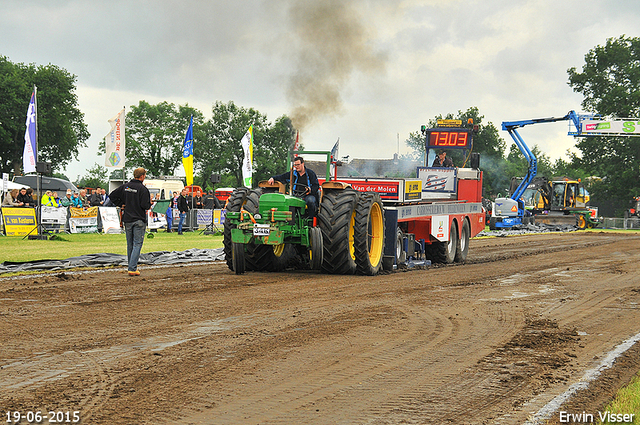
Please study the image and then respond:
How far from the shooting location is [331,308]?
816 cm

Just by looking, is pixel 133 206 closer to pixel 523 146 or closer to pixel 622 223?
pixel 523 146

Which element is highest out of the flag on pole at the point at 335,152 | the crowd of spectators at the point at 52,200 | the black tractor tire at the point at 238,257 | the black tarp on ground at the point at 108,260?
the flag on pole at the point at 335,152

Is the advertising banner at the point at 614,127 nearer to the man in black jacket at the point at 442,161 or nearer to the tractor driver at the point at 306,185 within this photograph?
the man in black jacket at the point at 442,161

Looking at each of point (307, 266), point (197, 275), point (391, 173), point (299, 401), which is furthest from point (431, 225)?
point (299, 401)

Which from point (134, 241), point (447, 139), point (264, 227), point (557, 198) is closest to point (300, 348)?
point (264, 227)

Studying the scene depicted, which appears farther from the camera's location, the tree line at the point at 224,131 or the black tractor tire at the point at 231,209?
the tree line at the point at 224,131

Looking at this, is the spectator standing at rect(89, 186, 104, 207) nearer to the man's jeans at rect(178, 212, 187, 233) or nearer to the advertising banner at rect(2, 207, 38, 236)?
the man's jeans at rect(178, 212, 187, 233)

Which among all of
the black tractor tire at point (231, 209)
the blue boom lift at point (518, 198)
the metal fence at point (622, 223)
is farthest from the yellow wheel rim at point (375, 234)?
the metal fence at point (622, 223)

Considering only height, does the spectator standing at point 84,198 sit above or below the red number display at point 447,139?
below

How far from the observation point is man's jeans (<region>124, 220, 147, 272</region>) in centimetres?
1134

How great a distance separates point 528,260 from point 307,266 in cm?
633

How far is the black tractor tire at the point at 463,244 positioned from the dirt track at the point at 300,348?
17.7 feet

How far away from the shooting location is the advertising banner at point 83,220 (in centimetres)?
2375

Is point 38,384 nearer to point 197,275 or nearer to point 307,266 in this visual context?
point 197,275
